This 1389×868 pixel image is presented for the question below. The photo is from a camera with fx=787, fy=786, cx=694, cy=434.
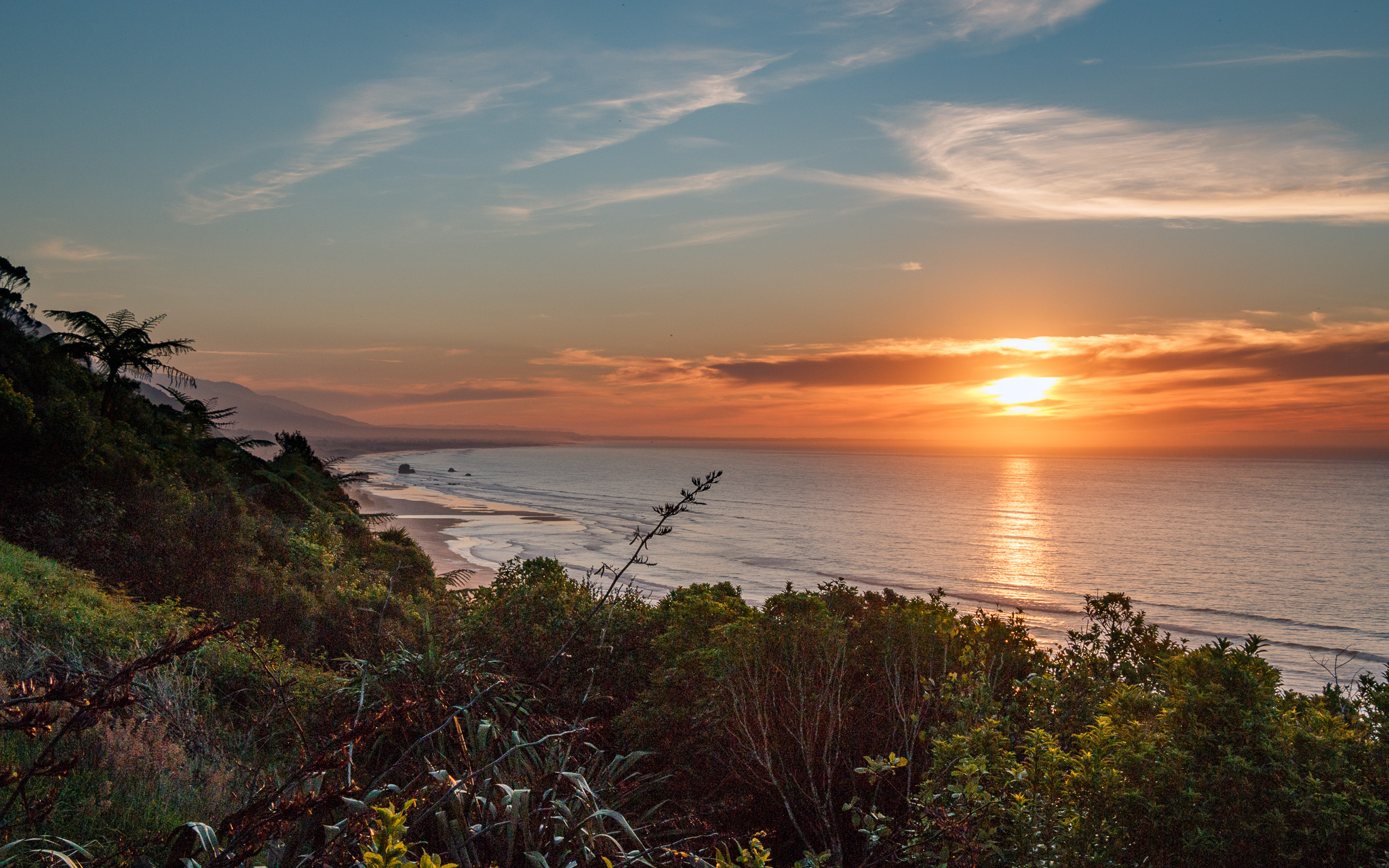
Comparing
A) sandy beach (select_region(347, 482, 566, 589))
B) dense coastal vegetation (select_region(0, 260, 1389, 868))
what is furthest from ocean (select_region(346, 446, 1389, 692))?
dense coastal vegetation (select_region(0, 260, 1389, 868))

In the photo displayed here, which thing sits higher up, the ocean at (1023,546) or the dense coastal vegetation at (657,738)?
the dense coastal vegetation at (657,738)

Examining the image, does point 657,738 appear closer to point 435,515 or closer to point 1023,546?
point 435,515

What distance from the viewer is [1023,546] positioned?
52.1 m

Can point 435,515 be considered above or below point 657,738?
below

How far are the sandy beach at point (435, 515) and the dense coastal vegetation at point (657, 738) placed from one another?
18726 mm

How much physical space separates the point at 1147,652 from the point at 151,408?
67.7 feet

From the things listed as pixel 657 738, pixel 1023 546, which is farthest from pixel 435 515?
pixel 657 738

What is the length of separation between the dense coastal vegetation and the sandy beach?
18726 mm

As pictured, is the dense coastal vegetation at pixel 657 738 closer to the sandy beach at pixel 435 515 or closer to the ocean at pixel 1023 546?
the ocean at pixel 1023 546

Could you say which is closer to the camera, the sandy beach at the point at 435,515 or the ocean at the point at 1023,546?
the ocean at the point at 1023,546

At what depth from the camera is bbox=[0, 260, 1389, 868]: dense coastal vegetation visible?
130 inches

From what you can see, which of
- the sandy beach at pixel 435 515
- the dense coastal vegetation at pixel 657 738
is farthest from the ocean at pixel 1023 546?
the dense coastal vegetation at pixel 657 738

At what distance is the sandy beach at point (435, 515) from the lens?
108 ft

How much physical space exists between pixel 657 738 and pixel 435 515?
51.1 metres
